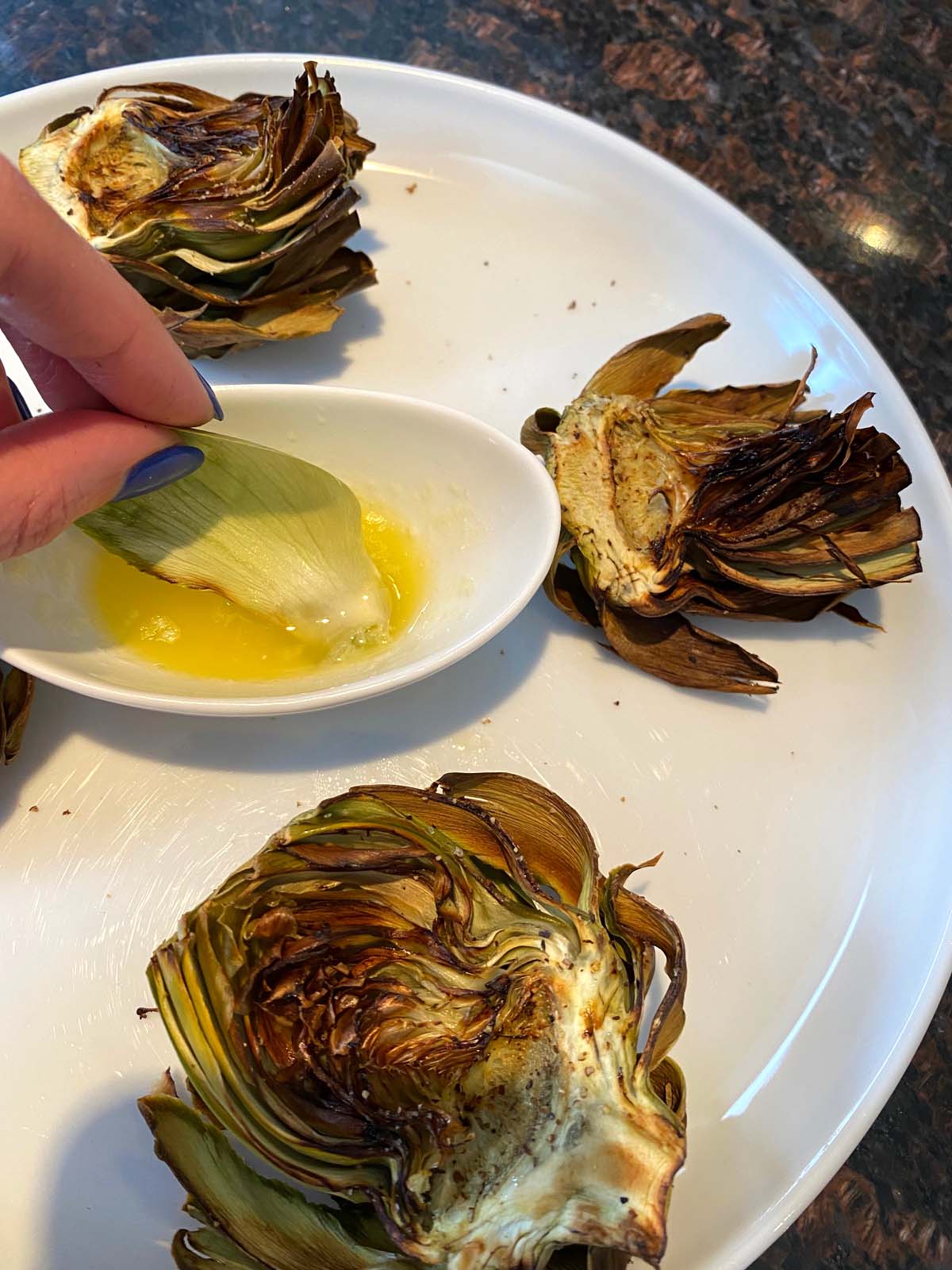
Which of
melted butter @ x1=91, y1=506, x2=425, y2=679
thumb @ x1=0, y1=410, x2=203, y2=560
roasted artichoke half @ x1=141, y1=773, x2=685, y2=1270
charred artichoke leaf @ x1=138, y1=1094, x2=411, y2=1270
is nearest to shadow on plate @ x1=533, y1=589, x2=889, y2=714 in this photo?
melted butter @ x1=91, y1=506, x2=425, y2=679

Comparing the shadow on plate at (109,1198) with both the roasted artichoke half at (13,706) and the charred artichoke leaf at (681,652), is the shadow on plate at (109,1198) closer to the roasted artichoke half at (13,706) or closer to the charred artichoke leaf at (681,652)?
the roasted artichoke half at (13,706)

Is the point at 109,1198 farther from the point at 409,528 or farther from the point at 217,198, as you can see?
the point at 217,198

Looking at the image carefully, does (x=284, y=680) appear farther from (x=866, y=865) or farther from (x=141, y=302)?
(x=866, y=865)

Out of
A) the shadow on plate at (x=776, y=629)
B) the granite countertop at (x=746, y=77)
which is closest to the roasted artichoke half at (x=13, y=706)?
the shadow on plate at (x=776, y=629)

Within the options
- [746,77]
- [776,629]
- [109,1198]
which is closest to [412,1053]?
[109,1198]

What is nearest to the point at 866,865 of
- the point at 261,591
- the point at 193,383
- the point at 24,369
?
the point at 261,591

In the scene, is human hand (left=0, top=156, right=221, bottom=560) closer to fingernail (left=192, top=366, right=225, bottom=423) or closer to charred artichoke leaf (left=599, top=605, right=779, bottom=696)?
fingernail (left=192, top=366, right=225, bottom=423)

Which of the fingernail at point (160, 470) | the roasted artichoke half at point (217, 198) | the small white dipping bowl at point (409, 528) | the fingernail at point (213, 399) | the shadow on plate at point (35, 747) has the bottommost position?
the shadow on plate at point (35, 747)

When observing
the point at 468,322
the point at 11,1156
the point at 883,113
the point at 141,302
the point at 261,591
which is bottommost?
the point at 11,1156
